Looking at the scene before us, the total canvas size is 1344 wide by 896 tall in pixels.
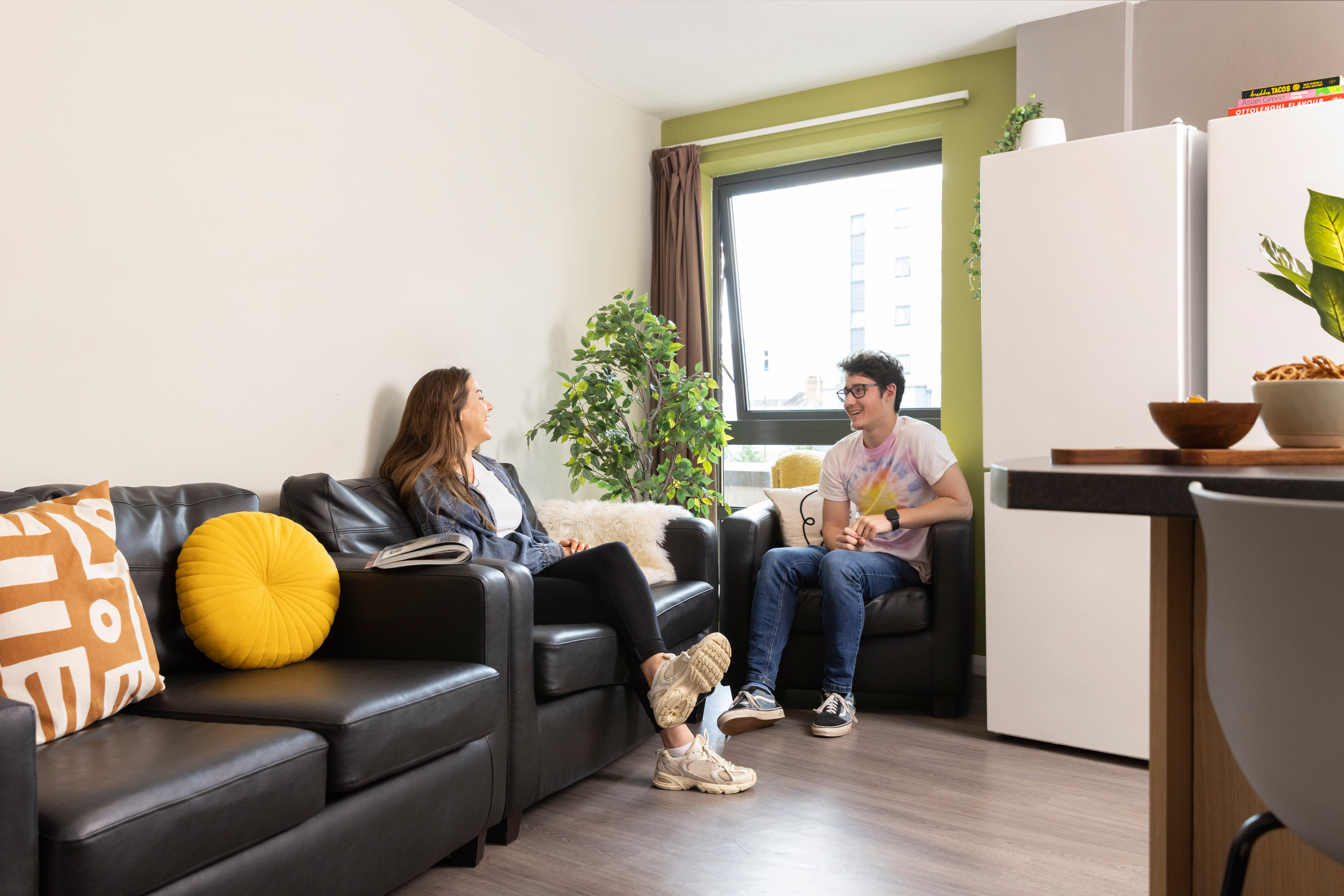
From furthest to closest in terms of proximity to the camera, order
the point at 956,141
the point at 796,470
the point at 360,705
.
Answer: the point at 796,470, the point at 956,141, the point at 360,705

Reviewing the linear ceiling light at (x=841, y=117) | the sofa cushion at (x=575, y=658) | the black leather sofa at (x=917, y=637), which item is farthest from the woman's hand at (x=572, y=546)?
the linear ceiling light at (x=841, y=117)

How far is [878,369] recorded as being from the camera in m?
3.39

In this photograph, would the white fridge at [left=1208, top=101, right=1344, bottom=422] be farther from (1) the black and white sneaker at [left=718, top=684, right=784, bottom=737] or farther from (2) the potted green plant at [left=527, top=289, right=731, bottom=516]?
(2) the potted green plant at [left=527, top=289, right=731, bottom=516]

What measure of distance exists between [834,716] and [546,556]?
1.07 m

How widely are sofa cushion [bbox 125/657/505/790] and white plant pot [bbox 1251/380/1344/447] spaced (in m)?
1.53

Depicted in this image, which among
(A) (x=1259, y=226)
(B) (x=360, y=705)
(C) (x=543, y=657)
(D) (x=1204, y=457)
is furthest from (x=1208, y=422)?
(A) (x=1259, y=226)

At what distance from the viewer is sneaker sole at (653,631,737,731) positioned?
238cm

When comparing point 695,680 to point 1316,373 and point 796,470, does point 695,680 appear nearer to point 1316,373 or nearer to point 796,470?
point 1316,373

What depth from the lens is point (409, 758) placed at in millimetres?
1799

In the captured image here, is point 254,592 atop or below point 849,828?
atop

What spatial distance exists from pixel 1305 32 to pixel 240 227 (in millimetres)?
3483

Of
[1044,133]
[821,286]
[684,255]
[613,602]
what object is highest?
[1044,133]

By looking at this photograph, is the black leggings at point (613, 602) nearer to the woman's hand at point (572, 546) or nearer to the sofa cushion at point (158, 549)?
the woman's hand at point (572, 546)

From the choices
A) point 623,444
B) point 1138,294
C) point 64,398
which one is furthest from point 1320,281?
point 623,444
